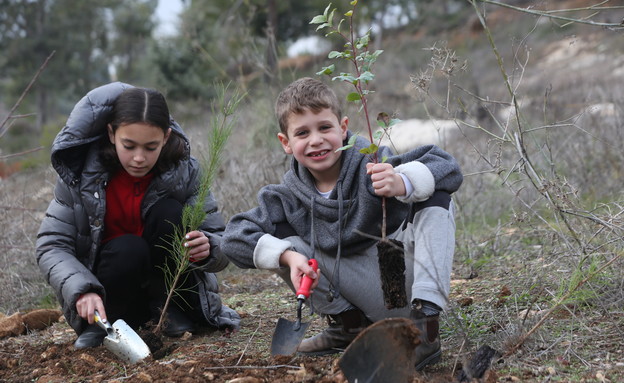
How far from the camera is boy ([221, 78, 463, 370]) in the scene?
249 cm

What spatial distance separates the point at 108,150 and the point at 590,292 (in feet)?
6.94

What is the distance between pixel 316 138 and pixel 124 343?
114 centimetres

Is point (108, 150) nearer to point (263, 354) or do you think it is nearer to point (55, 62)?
point (263, 354)

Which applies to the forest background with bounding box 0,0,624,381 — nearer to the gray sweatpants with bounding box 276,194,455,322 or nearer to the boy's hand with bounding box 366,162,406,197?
the gray sweatpants with bounding box 276,194,455,322

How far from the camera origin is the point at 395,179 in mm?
2354

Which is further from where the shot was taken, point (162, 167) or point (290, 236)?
point (162, 167)

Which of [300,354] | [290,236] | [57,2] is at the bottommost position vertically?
[300,354]

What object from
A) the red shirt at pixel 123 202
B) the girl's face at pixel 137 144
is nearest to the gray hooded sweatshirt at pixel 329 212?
the girl's face at pixel 137 144

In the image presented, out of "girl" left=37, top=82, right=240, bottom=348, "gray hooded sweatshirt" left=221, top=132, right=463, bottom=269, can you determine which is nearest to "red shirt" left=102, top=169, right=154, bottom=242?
"girl" left=37, top=82, right=240, bottom=348

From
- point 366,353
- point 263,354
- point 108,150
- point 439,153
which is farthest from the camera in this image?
point 108,150

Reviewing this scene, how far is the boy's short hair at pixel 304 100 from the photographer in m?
2.62

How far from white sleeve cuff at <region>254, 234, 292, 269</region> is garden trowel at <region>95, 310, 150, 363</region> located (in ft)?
2.01

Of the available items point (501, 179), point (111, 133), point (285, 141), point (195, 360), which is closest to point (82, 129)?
point (111, 133)

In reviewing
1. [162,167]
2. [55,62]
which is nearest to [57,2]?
[55,62]
